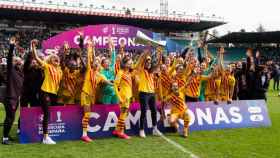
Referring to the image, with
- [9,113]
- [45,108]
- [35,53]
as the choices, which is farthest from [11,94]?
[35,53]

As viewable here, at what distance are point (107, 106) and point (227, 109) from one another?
300 centimetres

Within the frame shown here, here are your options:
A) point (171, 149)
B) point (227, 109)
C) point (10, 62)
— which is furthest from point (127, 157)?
point (227, 109)

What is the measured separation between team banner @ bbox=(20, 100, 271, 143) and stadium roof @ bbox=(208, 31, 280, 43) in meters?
34.9

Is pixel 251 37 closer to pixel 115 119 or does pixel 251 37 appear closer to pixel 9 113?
pixel 115 119

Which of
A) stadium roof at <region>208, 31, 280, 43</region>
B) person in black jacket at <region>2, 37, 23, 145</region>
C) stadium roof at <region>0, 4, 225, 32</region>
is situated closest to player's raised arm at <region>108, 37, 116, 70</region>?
person in black jacket at <region>2, 37, 23, 145</region>

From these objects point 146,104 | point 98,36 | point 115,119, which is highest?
point 98,36

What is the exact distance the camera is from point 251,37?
154 ft

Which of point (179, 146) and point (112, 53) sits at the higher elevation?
point (112, 53)

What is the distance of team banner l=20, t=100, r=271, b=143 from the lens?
8.55m

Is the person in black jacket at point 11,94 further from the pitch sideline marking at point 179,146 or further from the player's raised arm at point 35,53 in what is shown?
the pitch sideline marking at point 179,146

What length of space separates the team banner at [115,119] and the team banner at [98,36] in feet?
20.7

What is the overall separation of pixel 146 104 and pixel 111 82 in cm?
101

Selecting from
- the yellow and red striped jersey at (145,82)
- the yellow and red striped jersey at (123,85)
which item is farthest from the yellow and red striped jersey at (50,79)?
the yellow and red striped jersey at (145,82)

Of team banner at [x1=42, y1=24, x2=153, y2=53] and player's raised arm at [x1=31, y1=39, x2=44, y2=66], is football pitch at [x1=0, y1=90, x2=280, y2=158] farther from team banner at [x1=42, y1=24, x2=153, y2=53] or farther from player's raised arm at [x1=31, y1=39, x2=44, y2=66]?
team banner at [x1=42, y1=24, x2=153, y2=53]
